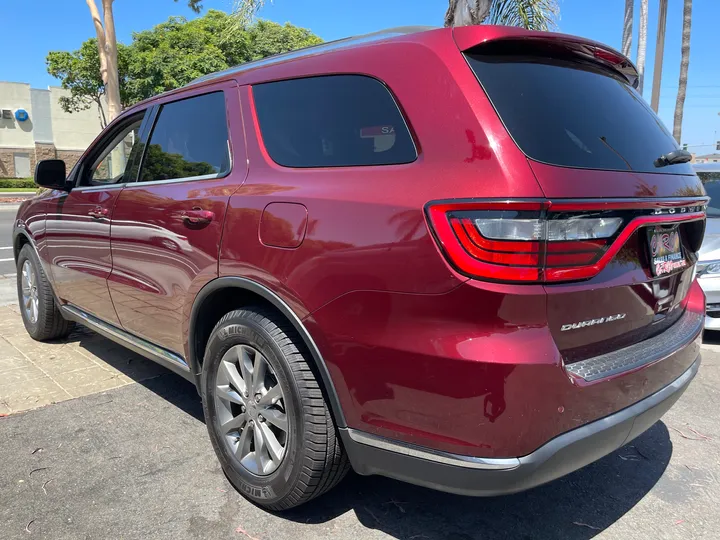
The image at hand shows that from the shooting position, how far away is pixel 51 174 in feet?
13.5

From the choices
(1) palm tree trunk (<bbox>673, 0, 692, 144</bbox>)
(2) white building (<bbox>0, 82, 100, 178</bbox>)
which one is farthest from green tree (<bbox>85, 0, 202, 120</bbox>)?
(2) white building (<bbox>0, 82, 100, 178</bbox>)

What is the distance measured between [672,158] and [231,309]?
2057 millimetres

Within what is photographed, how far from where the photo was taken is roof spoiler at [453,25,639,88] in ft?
6.68

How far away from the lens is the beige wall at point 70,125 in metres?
39.3

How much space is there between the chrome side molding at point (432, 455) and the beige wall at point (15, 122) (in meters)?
43.3

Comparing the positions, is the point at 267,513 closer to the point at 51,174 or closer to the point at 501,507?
the point at 501,507

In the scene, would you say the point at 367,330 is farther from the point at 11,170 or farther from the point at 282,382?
the point at 11,170

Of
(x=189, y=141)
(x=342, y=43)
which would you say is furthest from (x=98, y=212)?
(x=342, y=43)

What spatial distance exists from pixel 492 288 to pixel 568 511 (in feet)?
4.61

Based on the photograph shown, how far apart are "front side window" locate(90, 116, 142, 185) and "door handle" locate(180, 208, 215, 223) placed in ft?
3.20

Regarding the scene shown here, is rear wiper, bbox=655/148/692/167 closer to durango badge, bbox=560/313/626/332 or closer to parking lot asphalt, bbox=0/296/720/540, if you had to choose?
durango badge, bbox=560/313/626/332

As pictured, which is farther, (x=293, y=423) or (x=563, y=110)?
(x=293, y=423)

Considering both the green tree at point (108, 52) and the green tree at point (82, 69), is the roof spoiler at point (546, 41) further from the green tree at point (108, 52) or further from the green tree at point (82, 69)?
the green tree at point (82, 69)

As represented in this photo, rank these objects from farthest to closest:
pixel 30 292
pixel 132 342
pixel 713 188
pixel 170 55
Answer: pixel 170 55, pixel 713 188, pixel 30 292, pixel 132 342
